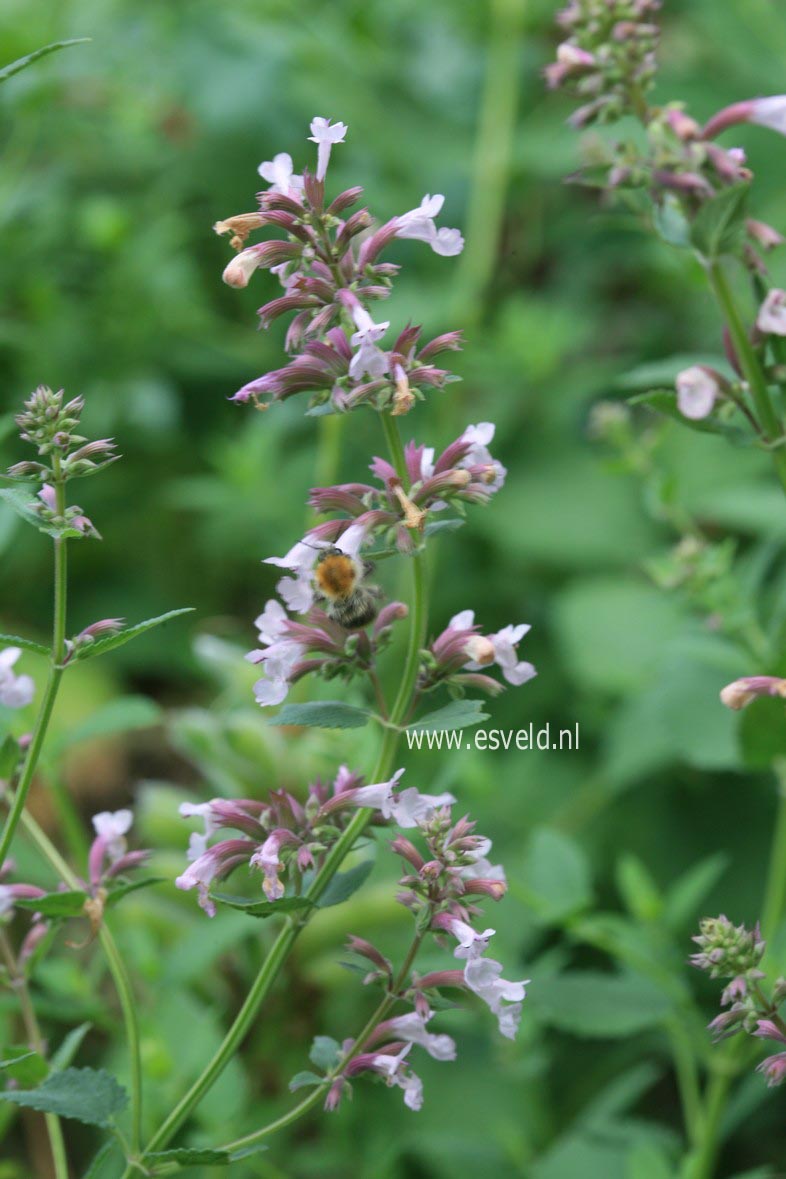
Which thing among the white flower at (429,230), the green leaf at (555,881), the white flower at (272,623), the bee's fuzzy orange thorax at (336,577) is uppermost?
the white flower at (429,230)

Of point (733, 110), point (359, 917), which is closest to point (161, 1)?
point (359, 917)

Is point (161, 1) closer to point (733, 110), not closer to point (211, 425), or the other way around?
point (211, 425)

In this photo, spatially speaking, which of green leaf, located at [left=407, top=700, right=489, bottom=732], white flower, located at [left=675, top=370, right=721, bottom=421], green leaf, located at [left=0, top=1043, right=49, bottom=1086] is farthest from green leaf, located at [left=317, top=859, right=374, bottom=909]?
white flower, located at [left=675, top=370, right=721, bottom=421]

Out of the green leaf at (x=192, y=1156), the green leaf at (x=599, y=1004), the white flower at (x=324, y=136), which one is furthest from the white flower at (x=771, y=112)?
the green leaf at (x=599, y=1004)

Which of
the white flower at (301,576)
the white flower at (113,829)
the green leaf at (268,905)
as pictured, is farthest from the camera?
the white flower at (113,829)

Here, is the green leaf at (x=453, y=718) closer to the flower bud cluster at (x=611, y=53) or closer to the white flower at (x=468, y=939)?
the white flower at (x=468, y=939)

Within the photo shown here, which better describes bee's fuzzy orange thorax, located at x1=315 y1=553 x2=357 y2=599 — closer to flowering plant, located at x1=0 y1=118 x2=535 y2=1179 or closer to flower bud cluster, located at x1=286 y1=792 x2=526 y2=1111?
flowering plant, located at x1=0 y1=118 x2=535 y2=1179
